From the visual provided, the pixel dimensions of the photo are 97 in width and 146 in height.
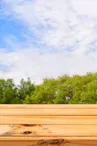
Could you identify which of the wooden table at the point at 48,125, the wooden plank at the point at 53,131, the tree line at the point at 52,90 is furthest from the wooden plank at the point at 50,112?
the tree line at the point at 52,90

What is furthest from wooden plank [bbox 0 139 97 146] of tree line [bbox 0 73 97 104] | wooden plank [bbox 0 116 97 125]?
tree line [bbox 0 73 97 104]

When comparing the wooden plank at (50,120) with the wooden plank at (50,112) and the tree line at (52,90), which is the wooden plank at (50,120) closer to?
the wooden plank at (50,112)

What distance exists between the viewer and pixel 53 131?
0.98 metres

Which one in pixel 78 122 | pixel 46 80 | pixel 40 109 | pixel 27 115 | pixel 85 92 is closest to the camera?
pixel 78 122

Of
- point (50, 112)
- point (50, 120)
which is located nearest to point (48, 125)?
point (50, 120)

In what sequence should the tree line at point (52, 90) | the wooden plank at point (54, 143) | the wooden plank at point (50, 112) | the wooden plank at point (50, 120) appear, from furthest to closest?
the tree line at point (52, 90), the wooden plank at point (50, 112), the wooden plank at point (50, 120), the wooden plank at point (54, 143)

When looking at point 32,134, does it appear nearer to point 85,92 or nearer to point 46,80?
point 85,92

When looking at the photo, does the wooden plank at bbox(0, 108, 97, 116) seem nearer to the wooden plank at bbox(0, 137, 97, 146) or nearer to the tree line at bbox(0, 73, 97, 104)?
the wooden plank at bbox(0, 137, 97, 146)

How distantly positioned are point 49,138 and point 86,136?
107 mm

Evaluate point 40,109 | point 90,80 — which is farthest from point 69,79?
point 40,109

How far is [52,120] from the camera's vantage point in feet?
3.68

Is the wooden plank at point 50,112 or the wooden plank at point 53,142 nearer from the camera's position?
the wooden plank at point 53,142

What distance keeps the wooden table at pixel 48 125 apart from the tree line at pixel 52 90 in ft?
23.7

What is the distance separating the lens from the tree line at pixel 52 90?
868 cm
